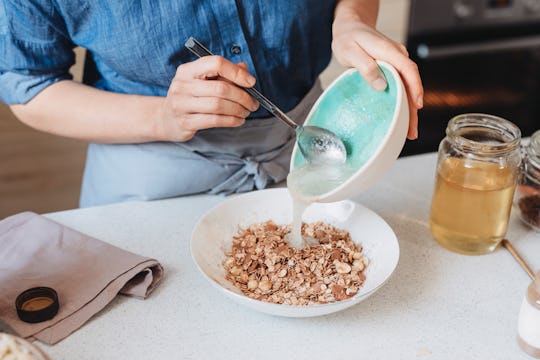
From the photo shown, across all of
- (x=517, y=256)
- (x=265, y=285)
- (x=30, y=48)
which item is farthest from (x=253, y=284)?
(x=30, y=48)

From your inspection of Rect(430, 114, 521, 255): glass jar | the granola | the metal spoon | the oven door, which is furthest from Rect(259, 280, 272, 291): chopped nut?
the oven door

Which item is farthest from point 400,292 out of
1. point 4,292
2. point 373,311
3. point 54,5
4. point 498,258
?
point 54,5

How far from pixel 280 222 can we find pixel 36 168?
1.32 metres

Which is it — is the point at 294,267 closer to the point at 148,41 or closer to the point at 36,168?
the point at 148,41

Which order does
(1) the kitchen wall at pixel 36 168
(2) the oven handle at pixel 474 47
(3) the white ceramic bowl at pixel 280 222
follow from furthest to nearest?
(2) the oven handle at pixel 474 47 → (1) the kitchen wall at pixel 36 168 → (3) the white ceramic bowl at pixel 280 222

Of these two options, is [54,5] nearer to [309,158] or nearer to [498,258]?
[309,158]

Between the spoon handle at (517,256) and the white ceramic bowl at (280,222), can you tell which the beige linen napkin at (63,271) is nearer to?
the white ceramic bowl at (280,222)

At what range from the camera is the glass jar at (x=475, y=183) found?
1.00 m

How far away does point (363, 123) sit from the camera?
1.02 meters

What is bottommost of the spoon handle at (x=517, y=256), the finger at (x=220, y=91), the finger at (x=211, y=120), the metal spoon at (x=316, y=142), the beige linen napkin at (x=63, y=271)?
the spoon handle at (x=517, y=256)

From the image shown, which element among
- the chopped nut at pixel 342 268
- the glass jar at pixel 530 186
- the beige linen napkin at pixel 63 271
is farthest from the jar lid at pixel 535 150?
the beige linen napkin at pixel 63 271

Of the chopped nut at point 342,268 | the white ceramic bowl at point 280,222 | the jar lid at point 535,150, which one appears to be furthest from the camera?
the jar lid at point 535,150

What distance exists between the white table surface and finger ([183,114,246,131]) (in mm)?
210

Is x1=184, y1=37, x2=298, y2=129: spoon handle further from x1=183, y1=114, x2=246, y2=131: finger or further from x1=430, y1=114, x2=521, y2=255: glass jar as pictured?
x1=430, y1=114, x2=521, y2=255: glass jar
